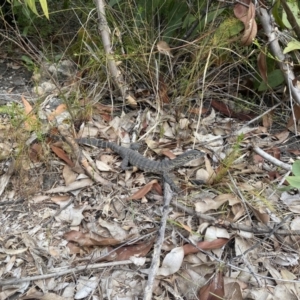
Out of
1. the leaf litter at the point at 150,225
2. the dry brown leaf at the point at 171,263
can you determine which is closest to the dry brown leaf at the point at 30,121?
the leaf litter at the point at 150,225

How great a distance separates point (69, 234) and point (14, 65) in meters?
1.98

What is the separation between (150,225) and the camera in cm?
260

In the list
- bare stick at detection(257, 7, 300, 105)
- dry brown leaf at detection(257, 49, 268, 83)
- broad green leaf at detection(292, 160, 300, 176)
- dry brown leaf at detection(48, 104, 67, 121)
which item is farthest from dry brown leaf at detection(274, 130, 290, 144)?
dry brown leaf at detection(48, 104, 67, 121)

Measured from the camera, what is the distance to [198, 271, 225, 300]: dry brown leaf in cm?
225

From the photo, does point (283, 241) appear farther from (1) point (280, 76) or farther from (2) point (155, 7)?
(2) point (155, 7)

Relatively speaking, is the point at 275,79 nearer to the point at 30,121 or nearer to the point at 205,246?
the point at 205,246

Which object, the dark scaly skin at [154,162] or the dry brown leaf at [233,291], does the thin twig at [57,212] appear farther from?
the dry brown leaf at [233,291]

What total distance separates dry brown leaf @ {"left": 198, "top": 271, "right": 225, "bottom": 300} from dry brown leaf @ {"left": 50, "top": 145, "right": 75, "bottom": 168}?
1171mm

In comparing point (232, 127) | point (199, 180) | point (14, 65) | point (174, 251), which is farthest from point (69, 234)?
point (14, 65)

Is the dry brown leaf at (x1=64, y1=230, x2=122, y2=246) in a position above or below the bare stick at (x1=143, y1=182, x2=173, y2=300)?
below

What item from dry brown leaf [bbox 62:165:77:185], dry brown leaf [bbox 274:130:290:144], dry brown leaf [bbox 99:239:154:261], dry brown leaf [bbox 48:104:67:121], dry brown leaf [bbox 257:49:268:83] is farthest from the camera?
dry brown leaf [bbox 48:104:67:121]

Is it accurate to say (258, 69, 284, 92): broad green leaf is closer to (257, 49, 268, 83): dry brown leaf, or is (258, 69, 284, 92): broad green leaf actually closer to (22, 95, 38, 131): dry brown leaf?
(257, 49, 268, 83): dry brown leaf

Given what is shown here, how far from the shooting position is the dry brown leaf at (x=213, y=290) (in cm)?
225

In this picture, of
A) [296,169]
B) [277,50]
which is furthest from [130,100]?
[296,169]
